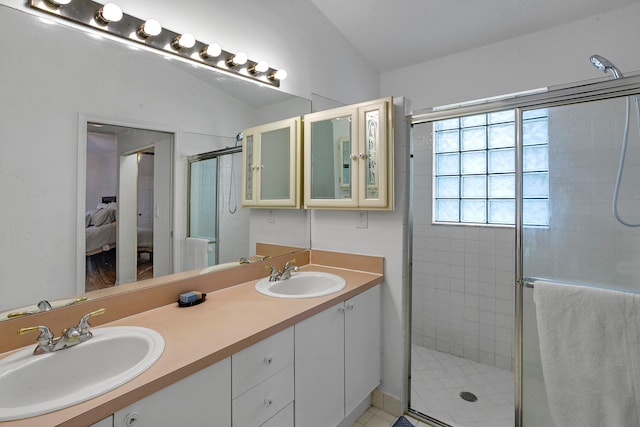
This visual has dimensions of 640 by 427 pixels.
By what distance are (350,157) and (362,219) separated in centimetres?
39

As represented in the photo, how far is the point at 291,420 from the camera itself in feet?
4.11

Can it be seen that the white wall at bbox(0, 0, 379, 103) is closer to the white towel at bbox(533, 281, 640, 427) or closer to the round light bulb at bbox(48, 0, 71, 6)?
the round light bulb at bbox(48, 0, 71, 6)

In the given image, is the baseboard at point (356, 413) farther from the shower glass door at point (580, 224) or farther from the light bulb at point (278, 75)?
the light bulb at point (278, 75)

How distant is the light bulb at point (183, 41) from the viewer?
1447 millimetres

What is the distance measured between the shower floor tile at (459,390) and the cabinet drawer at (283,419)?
1028mm

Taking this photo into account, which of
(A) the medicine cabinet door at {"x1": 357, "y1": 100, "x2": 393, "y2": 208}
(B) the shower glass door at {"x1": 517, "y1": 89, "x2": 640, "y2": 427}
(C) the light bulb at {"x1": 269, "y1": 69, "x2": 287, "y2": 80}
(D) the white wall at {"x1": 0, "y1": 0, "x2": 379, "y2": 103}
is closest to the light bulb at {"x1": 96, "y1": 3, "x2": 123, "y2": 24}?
(D) the white wall at {"x1": 0, "y1": 0, "x2": 379, "y2": 103}

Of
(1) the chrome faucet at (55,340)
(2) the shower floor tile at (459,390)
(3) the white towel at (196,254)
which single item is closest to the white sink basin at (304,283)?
(3) the white towel at (196,254)

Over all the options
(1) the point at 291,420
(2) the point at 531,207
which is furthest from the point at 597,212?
(1) the point at 291,420

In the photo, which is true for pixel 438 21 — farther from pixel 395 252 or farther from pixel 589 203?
pixel 395 252

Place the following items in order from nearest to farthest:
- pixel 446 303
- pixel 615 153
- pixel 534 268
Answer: pixel 615 153
pixel 534 268
pixel 446 303

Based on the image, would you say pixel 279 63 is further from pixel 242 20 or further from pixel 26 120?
pixel 26 120

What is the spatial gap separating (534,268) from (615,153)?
611mm

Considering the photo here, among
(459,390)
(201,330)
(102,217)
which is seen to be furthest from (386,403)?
(102,217)

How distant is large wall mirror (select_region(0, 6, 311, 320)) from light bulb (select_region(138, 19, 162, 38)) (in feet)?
0.24
